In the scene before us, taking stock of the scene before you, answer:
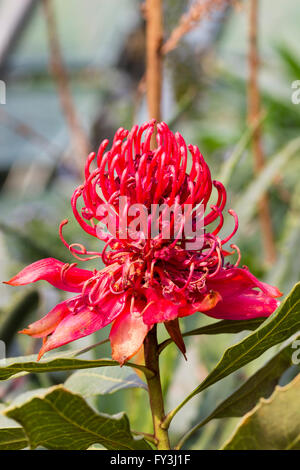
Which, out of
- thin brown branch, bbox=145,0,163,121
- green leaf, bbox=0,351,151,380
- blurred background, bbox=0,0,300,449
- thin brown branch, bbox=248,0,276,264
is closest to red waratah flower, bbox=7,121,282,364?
green leaf, bbox=0,351,151,380

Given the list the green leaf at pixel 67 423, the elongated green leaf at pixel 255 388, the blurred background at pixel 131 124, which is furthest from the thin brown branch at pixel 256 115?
the green leaf at pixel 67 423

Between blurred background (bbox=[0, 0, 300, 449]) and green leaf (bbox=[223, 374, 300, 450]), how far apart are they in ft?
0.99

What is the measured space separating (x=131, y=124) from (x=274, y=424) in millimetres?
935

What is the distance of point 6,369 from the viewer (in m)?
0.49

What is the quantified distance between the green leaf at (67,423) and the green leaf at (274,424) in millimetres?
89

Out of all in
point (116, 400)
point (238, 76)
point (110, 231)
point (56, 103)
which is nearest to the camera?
point (110, 231)

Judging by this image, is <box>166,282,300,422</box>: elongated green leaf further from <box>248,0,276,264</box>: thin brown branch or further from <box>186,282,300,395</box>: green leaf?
<box>248,0,276,264</box>: thin brown branch

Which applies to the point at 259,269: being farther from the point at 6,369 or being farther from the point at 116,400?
the point at 6,369

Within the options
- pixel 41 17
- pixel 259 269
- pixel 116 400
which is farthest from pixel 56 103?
pixel 116 400

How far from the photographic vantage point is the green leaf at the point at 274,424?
17.1 inches

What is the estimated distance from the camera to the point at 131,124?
1292 mm

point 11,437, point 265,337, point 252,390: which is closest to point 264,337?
point 265,337

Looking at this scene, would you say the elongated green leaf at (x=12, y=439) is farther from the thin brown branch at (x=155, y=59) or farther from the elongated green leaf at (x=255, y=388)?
the thin brown branch at (x=155, y=59)

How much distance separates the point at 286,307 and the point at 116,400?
439mm
